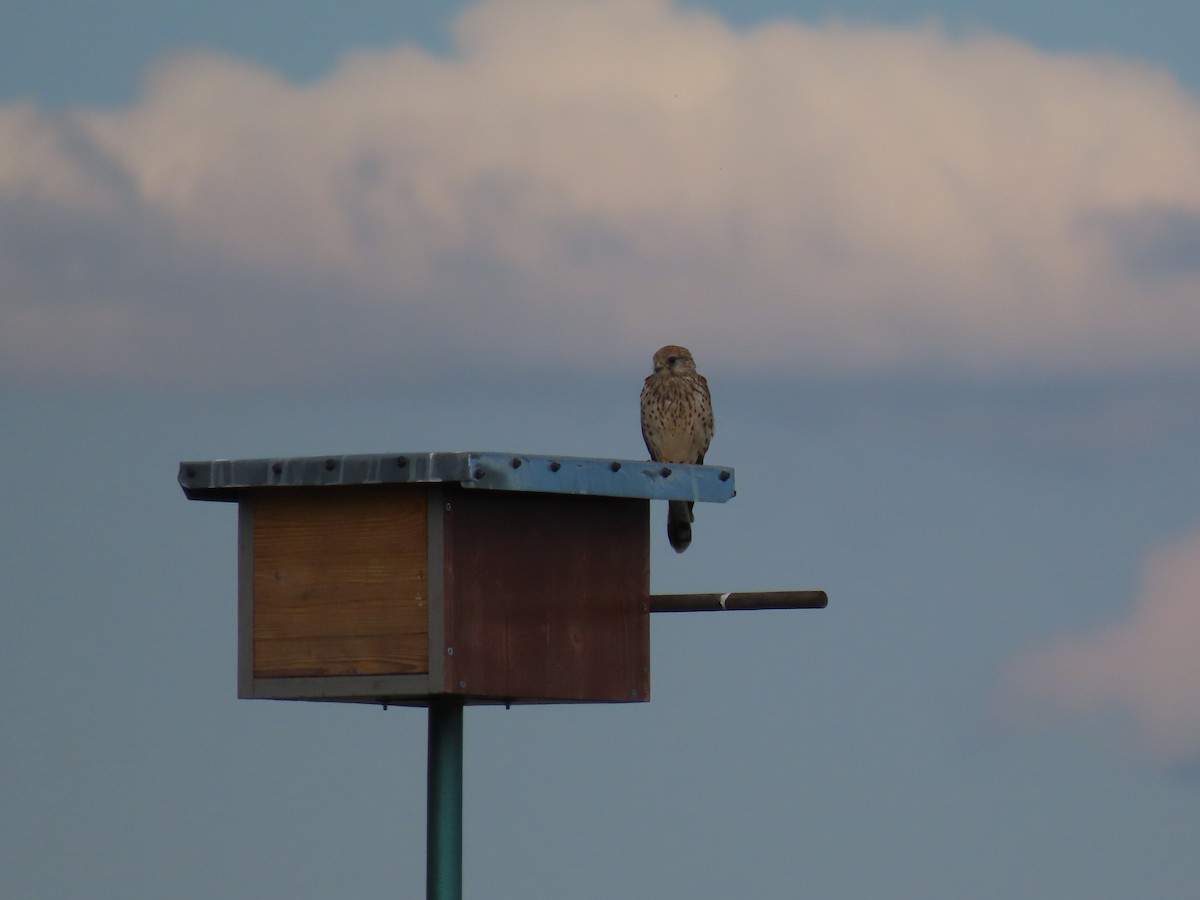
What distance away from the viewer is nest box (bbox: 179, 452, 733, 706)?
7.99m

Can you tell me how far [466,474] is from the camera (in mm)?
7902

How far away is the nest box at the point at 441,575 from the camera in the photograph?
7.99 m

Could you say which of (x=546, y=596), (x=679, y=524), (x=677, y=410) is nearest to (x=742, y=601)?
(x=546, y=596)

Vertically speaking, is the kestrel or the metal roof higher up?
the kestrel

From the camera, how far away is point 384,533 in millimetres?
8133

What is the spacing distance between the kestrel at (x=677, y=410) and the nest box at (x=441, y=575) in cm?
318

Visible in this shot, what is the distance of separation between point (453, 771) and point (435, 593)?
763mm

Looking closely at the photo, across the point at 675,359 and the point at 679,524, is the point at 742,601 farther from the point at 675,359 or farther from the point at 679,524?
the point at 675,359

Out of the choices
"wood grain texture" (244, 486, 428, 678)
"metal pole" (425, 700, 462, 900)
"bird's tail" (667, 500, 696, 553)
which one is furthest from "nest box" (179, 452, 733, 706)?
"bird's tail" (667, 500, 696, 553)

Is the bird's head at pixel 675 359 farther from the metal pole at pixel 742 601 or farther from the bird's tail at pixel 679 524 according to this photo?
the metal pole at pixel 742 601

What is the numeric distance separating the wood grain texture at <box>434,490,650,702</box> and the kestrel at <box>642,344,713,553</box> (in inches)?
124

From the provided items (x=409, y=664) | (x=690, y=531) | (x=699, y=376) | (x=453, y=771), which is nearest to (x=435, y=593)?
(x=409, y=664)

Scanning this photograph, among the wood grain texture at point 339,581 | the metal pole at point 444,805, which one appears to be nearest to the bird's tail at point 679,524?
the metal pole at point 444,805

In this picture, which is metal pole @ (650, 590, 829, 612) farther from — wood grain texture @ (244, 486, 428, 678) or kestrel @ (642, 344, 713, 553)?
kestrel @ (642, 344, 713, 553)
